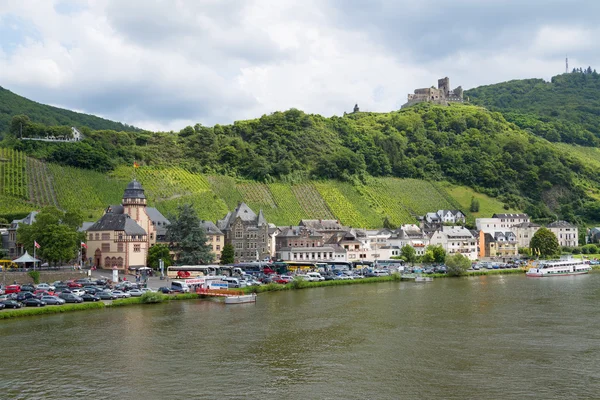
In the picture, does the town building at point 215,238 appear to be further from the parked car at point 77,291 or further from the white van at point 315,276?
the parked car at point 77,291

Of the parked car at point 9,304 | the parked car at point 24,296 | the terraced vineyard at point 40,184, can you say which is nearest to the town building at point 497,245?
the terraced vineyard at point 40,184

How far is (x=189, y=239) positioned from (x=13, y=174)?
110ft

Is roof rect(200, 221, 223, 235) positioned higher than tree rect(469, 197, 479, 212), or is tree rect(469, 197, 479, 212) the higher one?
tree rect(469, 197, 479, 212)

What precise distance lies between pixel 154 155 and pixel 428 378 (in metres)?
87.0

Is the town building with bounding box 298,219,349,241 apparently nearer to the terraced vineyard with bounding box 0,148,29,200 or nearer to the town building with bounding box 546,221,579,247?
the terraced vineyard with bounding box 0,148,29,200

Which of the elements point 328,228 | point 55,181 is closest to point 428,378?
point 328,228

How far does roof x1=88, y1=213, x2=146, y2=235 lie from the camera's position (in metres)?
64.2

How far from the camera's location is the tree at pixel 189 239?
219 ft

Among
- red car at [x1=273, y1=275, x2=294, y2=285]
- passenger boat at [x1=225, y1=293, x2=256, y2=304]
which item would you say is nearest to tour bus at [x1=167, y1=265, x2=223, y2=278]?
red car at [x1=273, y1=275, x2=294, y2=285]

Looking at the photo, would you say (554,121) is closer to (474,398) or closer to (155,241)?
(155,241)

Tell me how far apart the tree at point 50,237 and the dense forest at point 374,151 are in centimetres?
3445

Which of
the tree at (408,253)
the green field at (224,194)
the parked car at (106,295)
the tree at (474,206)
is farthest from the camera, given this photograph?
the tree at (474,206)

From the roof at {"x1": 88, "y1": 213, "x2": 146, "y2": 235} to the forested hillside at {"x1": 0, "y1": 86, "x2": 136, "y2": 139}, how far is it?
236 ft

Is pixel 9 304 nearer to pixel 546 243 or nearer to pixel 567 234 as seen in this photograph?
pixel 546 243
